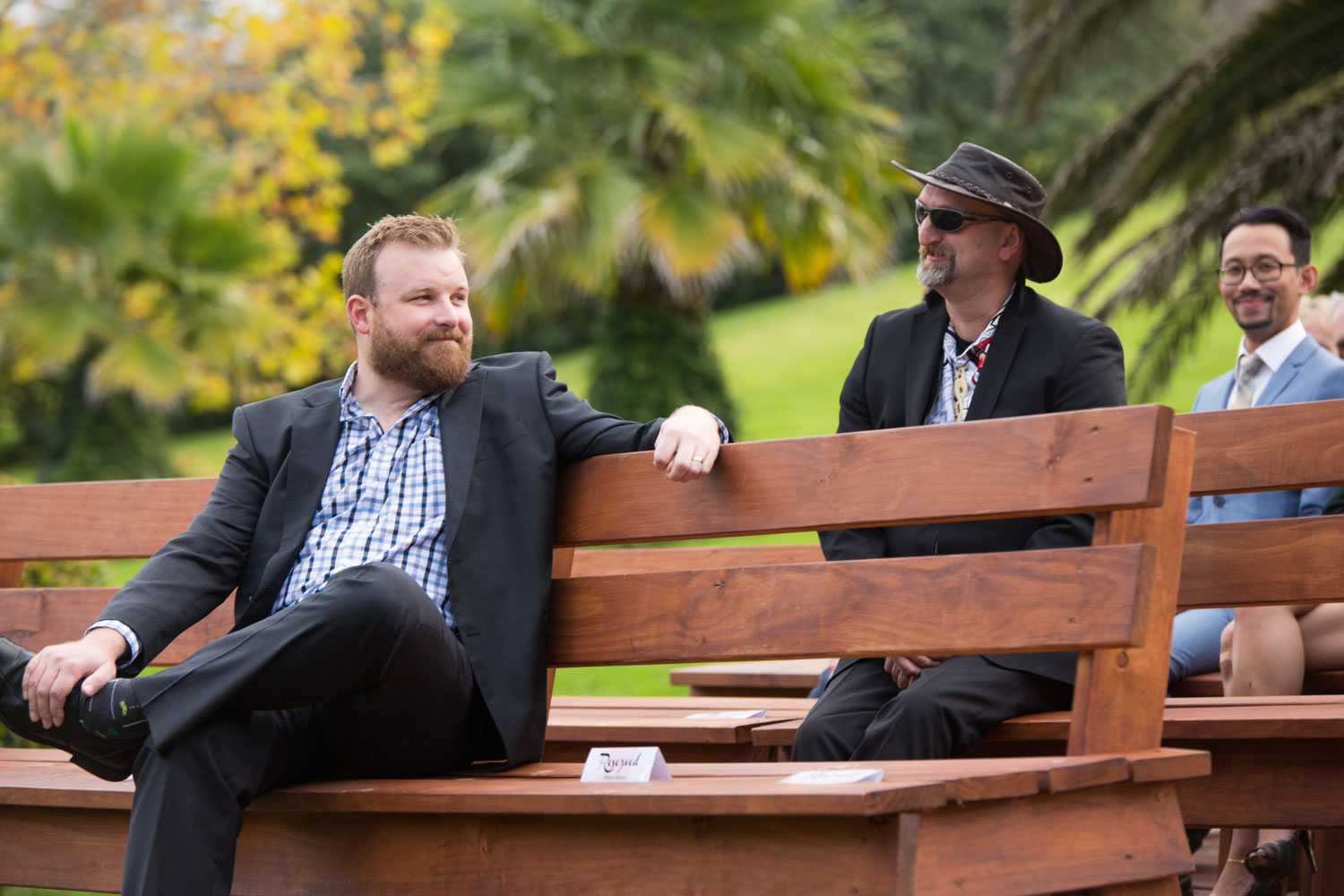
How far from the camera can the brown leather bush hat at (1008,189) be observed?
3.51 m

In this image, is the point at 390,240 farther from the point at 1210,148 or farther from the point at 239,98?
the point at 239,98

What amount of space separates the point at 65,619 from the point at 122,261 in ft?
25.6

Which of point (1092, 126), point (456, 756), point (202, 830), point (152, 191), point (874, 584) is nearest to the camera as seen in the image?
point (202, 830)

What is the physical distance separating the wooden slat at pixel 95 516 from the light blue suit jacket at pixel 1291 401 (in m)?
2.76

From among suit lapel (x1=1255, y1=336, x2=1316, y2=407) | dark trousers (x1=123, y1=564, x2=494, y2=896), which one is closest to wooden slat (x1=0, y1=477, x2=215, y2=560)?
dark trousers (x1=123, y1=564, x2=494, y2=896)

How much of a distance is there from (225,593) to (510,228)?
25.7ft

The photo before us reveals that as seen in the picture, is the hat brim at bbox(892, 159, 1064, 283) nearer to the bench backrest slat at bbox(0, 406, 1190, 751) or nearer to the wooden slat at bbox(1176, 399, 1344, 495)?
the wooden slat at bbox(1176, 399, 1344, 495)

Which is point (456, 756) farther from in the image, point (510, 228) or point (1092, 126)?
point (1092, 126)

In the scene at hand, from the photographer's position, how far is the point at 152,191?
10.9 meters

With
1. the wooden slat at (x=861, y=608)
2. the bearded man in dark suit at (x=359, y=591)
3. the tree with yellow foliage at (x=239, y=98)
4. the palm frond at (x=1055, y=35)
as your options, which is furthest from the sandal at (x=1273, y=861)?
the tree with yellow foliage at (x=239, y=98)

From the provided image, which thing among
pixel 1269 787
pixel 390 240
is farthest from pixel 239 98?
pixel 1269 787

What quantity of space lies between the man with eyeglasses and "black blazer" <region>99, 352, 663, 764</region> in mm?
1753

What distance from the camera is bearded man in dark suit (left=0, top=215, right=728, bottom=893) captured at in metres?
2.75

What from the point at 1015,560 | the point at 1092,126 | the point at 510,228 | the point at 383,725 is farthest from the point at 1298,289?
the point at 1092,126
